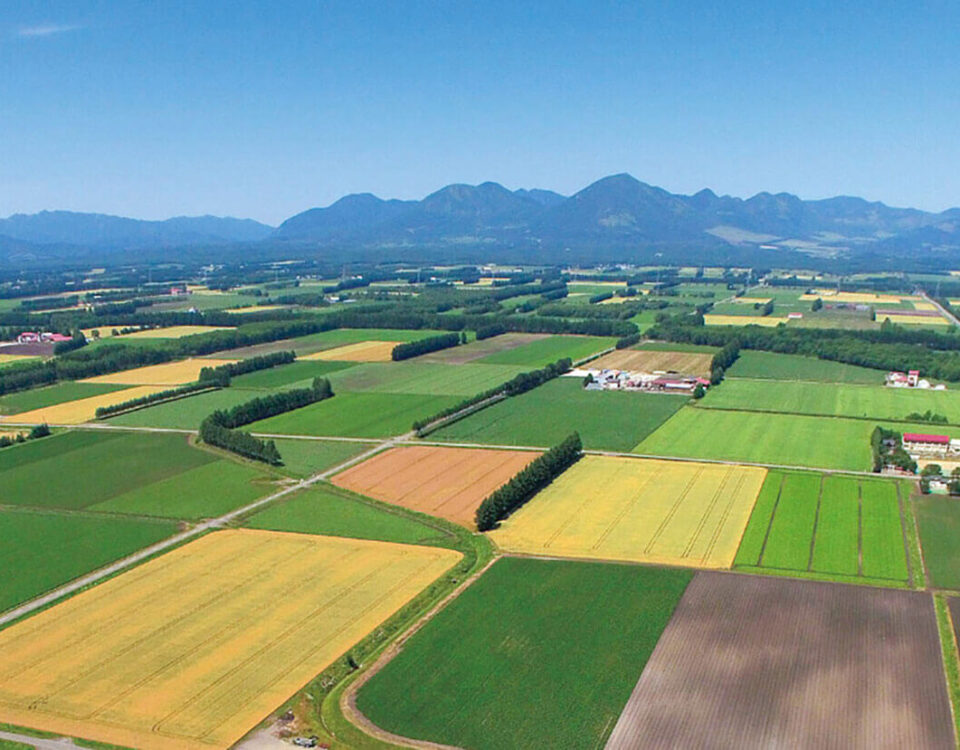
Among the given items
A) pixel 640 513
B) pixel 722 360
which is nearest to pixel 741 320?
pixel 722 360

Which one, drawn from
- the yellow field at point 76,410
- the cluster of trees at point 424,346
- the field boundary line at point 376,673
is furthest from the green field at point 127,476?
the cluster of trees at point 424,346

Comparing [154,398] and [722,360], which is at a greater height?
[154,398]

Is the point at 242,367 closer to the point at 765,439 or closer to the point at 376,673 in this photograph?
the point at 765,439

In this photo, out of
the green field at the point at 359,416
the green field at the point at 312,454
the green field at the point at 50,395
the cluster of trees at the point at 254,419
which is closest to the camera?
the green field at the point at 312,454

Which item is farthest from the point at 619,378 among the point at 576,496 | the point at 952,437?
the point at 576,496

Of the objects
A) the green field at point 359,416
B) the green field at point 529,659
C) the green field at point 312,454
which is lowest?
the green field at point 529,659

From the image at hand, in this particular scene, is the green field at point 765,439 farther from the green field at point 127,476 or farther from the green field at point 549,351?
the green field at point 549,351

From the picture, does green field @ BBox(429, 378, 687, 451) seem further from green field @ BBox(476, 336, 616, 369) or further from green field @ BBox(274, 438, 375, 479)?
green field @ BBox(476, 336, 616, 369)
